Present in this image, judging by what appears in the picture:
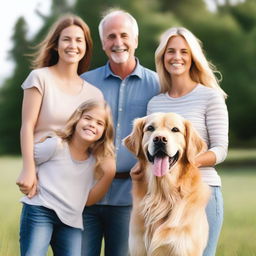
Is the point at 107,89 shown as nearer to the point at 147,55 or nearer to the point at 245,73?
the point at 147,55

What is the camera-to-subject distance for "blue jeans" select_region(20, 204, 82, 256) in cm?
267

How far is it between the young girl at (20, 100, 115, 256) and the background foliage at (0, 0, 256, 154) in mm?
9610

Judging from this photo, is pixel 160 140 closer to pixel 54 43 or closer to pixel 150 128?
pixel 150 128

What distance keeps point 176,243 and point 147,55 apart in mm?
10140

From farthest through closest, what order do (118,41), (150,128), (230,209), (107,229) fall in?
(230,209), (107,229), (118,41), (150,128)

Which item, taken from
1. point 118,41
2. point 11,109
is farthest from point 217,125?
point 11,109

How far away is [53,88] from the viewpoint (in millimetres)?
2738

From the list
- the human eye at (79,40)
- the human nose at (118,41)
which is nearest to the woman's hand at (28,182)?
the human eye at (79,40)

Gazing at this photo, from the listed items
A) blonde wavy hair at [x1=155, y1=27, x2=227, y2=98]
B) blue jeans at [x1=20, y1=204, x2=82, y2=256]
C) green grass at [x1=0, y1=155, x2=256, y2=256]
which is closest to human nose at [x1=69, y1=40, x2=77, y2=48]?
blonde wavy hair at [x1=155, y1=27, x2=227, y2=98]

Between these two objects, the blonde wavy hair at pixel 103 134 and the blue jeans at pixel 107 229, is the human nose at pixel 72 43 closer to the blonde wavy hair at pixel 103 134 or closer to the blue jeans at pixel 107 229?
the blonde wavy hair at pixel 103 134

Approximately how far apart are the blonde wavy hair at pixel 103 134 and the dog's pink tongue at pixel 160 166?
36 cm

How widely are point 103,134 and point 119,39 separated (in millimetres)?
544

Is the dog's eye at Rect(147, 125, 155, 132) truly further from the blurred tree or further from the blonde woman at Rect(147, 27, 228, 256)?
the blurred tree

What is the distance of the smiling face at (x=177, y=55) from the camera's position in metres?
2.66
